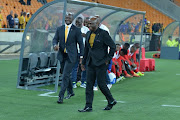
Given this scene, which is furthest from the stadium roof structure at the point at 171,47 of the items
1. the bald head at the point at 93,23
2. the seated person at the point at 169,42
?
the bald head at the point at 93,23

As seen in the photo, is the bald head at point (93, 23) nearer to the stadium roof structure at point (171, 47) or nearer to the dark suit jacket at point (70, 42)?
the dark suit jacket at point (70, 42)

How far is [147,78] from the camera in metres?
13.8

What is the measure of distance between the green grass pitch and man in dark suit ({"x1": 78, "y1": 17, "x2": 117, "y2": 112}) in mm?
441

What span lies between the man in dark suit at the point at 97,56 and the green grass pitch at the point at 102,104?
0.44 metres

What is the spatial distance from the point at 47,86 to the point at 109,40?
4036 mm

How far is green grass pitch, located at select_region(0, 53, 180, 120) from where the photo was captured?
7.46m

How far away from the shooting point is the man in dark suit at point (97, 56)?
25.6 feet

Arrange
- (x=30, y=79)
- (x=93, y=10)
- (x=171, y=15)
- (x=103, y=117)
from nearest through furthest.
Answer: (x=103, y=117) < (x=30, y=79) < (x=93, y=10) < (x=171, y=15)

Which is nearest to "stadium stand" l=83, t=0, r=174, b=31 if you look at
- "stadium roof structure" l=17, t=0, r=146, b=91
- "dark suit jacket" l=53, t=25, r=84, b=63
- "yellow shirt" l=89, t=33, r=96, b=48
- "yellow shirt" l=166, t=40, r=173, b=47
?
"yellow shirt" l=166, t=40, r=173, b=47

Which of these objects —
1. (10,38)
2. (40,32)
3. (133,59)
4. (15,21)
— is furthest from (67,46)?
(15,21)

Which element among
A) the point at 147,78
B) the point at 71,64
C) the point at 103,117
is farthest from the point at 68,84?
the point at 147,78

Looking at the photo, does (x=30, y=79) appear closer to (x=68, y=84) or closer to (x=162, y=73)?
(x=68, y=84)

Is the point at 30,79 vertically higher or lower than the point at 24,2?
lower

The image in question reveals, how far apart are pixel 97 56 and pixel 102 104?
1343 millimetres
